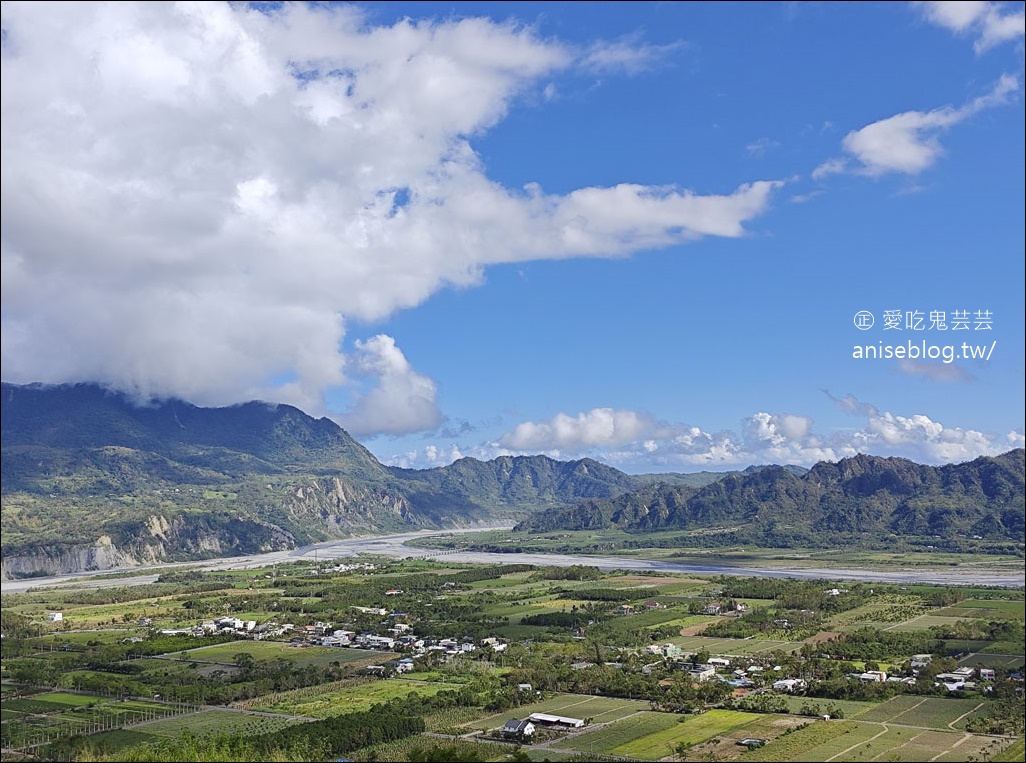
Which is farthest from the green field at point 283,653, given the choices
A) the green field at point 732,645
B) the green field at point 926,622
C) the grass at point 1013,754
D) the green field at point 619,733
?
the grass at point 1013,754

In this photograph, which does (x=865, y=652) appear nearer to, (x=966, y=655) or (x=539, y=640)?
(x=966, y=655)

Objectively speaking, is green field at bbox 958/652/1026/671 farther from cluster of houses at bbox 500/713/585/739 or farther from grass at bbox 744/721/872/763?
cluster of houses at bbox 500/713/585/739

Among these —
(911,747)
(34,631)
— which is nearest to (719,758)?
(911,747)

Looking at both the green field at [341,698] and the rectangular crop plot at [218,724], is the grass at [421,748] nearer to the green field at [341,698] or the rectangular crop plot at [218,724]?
the green field at [341,698]

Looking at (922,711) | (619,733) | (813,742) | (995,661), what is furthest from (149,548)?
(813,742)

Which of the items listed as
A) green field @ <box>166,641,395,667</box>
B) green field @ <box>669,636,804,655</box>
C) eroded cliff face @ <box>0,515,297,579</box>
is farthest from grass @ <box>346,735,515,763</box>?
eroded cliff face @ <box>0,515,297,579</box>

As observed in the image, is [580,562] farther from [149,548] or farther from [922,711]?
[922,711]
